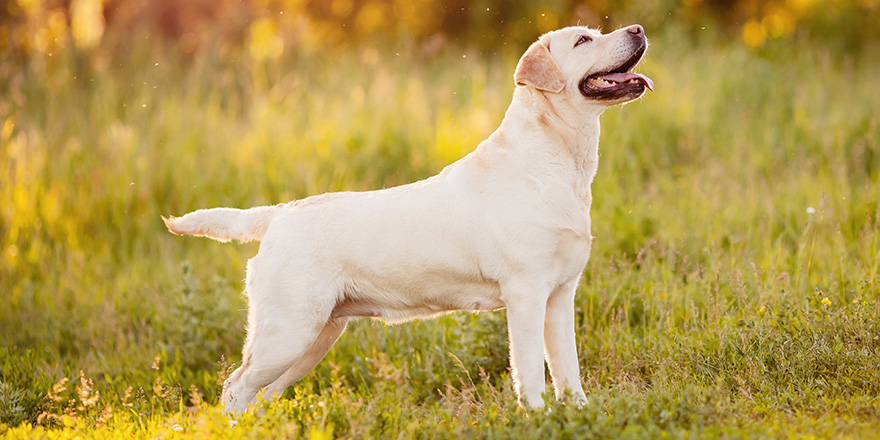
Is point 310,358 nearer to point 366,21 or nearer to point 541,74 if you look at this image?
point 541,74

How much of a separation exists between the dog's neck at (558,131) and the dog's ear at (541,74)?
0.25 feet

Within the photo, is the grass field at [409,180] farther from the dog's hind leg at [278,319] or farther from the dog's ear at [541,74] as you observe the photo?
the dog's ear at [541,74]

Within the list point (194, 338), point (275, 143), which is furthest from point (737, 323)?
point (275, 143)

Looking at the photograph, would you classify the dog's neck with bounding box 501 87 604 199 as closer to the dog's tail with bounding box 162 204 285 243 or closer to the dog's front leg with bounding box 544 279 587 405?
the dog's front leg with bounding box 544 279 587 405

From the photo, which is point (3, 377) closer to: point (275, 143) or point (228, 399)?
point (228, 399)

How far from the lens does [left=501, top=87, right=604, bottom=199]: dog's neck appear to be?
4.34 meters

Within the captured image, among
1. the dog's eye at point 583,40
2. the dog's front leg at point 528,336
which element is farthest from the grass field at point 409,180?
the dog's eye at point 583,40

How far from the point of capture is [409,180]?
28.1 feet

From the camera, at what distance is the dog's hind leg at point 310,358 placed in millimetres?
4719

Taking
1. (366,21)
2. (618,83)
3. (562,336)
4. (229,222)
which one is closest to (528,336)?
(562,336)

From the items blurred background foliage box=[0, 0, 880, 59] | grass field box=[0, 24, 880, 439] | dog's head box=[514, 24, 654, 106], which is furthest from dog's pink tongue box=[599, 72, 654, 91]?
blurred background foliage box=[0, 0, 880, 59]

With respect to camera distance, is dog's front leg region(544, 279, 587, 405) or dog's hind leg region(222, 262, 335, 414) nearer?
dog's hind leg region(222, 262, 335, 414)

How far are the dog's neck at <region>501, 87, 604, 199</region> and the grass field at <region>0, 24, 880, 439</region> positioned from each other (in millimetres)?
1206

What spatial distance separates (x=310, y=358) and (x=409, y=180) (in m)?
3.99
